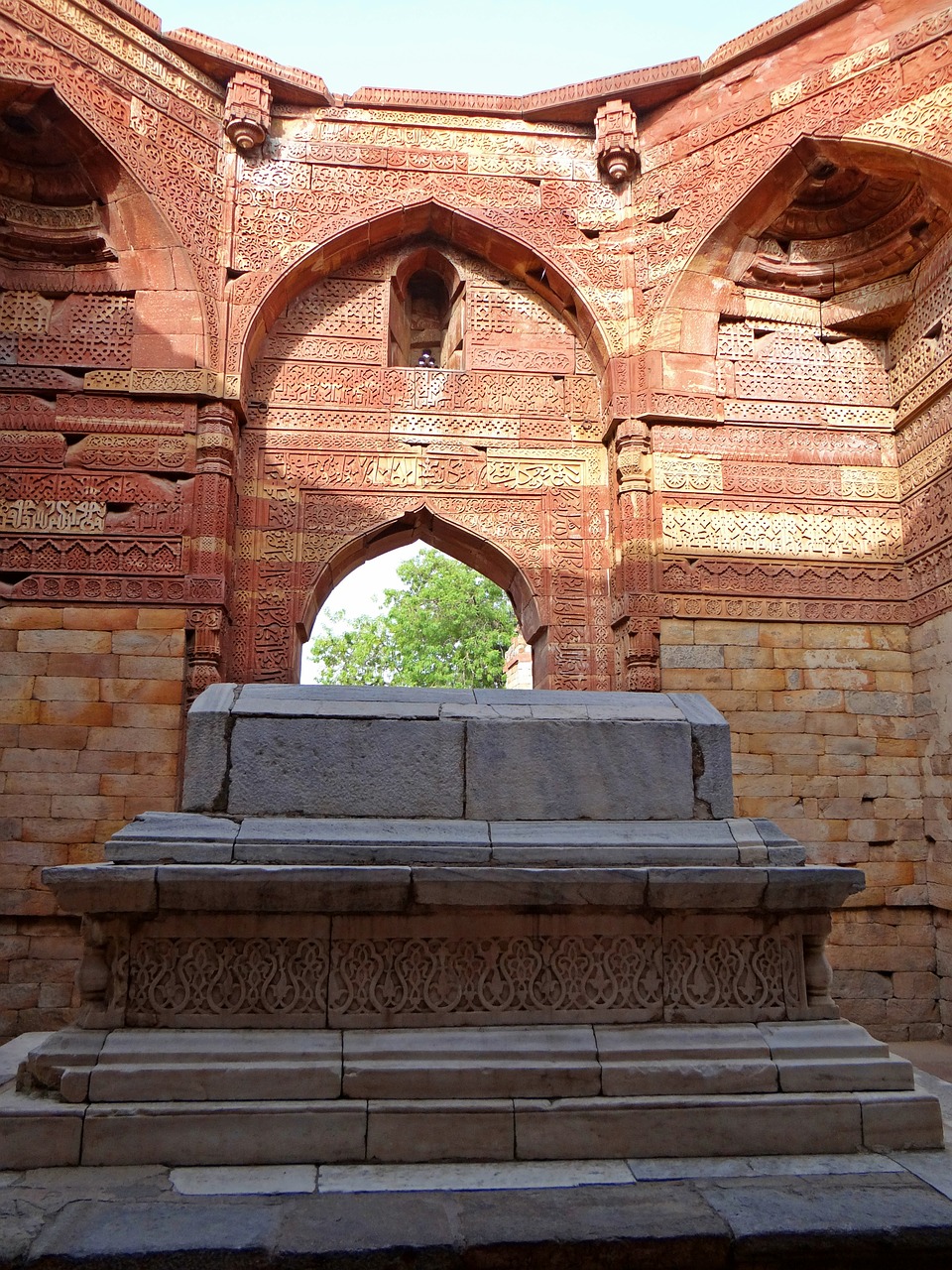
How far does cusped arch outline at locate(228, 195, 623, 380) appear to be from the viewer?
27.2 ft

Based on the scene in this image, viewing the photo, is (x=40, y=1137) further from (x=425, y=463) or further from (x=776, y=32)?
(x=776, y=32)

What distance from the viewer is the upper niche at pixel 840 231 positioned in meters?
7.89

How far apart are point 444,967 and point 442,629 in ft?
65.8

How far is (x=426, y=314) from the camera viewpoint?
9609mm

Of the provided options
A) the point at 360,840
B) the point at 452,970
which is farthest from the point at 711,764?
the point at 360,840

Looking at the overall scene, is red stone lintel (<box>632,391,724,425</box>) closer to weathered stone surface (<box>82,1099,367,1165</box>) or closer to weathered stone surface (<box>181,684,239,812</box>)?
weathered stone surface (<box>181,684,239,812</box>)

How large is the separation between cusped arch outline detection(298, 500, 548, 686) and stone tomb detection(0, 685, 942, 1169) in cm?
494

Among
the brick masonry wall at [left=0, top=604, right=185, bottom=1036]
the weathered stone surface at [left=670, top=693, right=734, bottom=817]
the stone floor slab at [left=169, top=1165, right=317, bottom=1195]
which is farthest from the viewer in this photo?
the brick masonry wall at [left=0, top=604, right=185, bottom=1036]

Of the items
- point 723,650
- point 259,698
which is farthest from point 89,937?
point 723,650

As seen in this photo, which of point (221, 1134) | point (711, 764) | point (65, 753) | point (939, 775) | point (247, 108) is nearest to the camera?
point (221, 1134)

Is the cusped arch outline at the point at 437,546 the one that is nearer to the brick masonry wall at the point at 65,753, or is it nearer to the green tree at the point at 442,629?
the brick masonry wall at the point at 65,753

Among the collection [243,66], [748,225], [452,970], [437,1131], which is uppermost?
[243,66]

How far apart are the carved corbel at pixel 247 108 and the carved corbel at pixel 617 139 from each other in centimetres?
302

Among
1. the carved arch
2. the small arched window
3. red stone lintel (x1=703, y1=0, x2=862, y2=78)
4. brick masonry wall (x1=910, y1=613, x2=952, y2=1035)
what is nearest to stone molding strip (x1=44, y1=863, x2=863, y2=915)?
brick masonry wall (x1=910, y1=613, x2=952, y2=1035)
